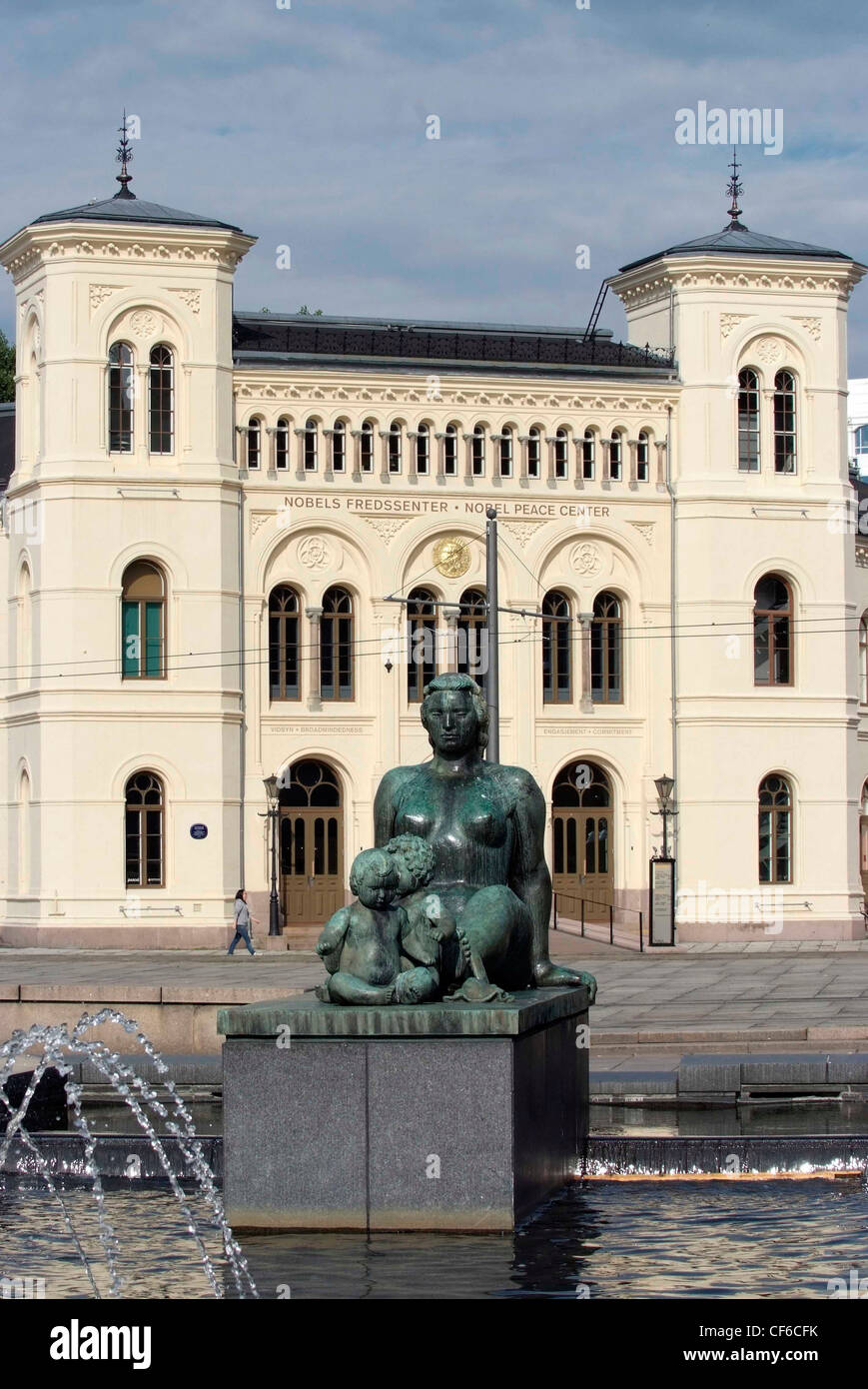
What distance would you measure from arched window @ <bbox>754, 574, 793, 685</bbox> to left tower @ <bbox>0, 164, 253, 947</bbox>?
11.2 metres

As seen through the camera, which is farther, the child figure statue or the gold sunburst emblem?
the gold sunburst emblem

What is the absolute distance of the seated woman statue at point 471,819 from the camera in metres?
12.2

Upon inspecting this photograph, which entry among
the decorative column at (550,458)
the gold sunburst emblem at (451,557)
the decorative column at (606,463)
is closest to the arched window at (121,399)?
the gold sunburst emblem at (451,557)

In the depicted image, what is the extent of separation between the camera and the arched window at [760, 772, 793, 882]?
51719 mm

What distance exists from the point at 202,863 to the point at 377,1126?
37.6 metres

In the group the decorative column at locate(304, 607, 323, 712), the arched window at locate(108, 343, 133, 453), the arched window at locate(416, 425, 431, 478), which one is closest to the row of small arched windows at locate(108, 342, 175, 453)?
the arched window at locate(108, 343, 133, 453)

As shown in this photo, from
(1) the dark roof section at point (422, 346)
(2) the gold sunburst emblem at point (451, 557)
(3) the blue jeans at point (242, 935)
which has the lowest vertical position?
(3) the blue jeans at point (242, 935)

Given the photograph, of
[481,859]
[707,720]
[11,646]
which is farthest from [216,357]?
[481,859]

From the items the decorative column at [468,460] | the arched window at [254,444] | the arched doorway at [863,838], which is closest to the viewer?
the arched window at [254,444]

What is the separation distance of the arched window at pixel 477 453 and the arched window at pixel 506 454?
0.44 meters

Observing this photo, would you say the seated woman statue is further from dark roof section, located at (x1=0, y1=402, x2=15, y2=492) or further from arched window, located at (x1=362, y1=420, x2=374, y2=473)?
dark roof section, located at (x1=0, y1=402, x2=15, y2=492)

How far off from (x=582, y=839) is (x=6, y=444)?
1591 centimetres

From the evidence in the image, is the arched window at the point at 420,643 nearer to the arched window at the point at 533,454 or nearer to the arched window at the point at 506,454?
the arched window at the point at 506,454
